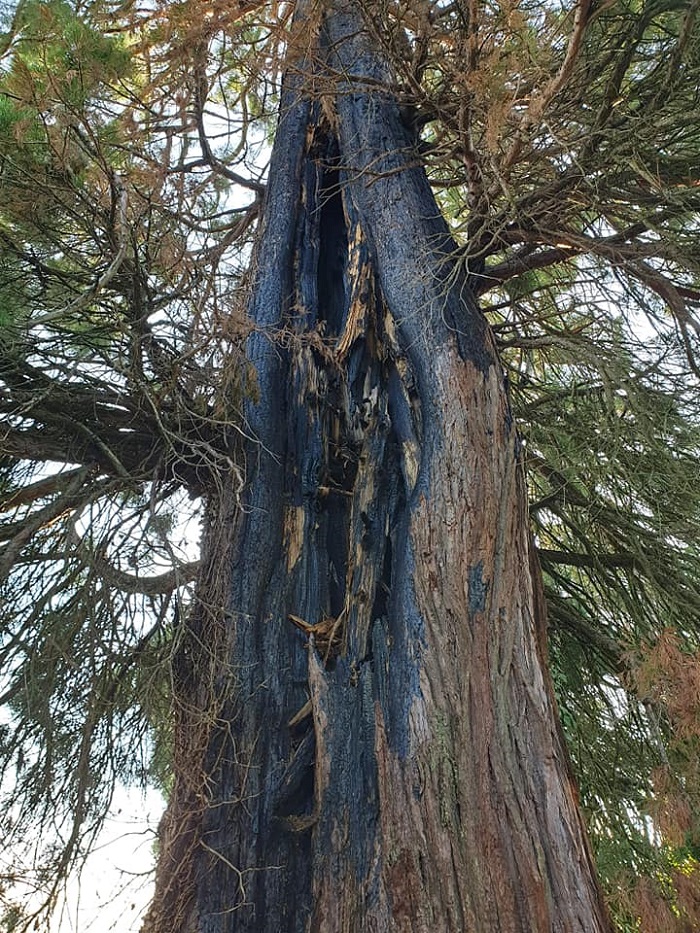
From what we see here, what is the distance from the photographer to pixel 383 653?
8.00 ft

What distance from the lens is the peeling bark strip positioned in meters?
1.99

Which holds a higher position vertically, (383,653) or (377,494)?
(377,494)

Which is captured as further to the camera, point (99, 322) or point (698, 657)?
point (99, 322)

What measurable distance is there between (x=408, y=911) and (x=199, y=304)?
86.4 inches

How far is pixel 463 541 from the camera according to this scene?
2.46 m

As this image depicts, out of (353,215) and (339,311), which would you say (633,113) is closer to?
(353,215)

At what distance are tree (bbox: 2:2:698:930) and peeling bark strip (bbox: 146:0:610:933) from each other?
0.03ft

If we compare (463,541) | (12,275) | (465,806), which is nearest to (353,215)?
(12,275)

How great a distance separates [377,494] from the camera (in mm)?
2805

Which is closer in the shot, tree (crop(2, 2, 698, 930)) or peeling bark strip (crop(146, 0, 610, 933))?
peeling bark strip (crop(146, 0, 610, 933))

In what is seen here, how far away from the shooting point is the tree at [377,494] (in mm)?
2189

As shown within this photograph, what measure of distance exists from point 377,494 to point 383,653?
0.63 metres

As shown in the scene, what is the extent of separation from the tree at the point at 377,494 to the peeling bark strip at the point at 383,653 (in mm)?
10

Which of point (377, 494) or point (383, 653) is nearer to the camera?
point (383, 653)
